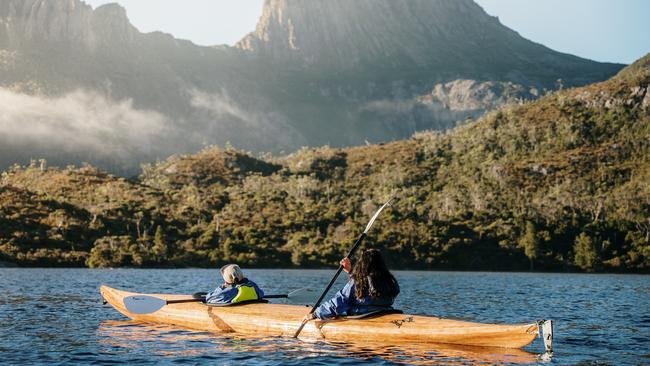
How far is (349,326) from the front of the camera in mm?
18906

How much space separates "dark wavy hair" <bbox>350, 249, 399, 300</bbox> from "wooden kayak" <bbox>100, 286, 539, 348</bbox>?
33.0 inches

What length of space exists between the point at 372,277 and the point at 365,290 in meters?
0.48

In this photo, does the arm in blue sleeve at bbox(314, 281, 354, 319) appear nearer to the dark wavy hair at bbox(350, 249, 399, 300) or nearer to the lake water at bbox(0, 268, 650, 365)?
the dark wavy hair at bbox(350, 249, 399, 300)

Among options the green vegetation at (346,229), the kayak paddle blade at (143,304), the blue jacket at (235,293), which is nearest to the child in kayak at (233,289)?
the blue jacket at (235,293)

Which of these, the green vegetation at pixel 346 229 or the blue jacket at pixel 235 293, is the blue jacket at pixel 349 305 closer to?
the blue jacket at pixel 235 293

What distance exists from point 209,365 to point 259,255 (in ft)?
371

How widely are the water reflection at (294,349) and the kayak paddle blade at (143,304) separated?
6.11 ft

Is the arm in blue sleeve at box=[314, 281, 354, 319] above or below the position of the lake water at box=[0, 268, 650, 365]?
above

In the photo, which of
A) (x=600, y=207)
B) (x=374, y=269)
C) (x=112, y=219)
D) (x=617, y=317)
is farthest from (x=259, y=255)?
(x=374, y=269)

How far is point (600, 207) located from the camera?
15750cm

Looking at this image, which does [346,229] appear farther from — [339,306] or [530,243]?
[339,306]

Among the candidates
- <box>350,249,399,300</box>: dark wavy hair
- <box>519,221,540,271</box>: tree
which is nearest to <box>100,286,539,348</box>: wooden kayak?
<box>350,249,399,300</box>: dark wavy hair

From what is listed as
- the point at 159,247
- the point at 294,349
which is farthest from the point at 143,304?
the point at 159,247

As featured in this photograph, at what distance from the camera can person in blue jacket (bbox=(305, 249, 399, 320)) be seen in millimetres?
18156
